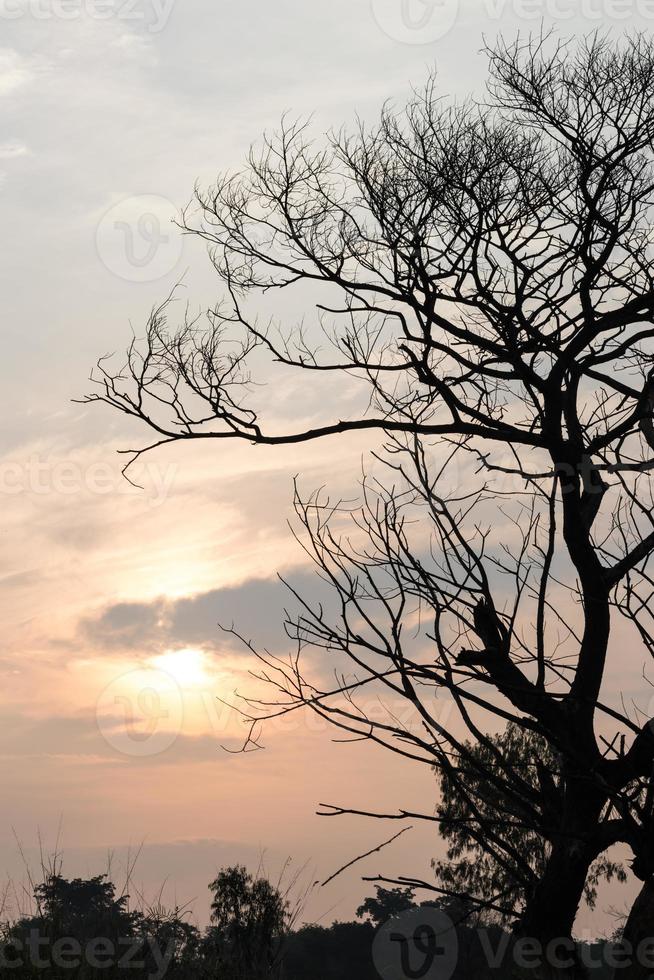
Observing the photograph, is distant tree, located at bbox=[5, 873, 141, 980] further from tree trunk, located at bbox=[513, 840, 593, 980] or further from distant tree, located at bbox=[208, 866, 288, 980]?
tree trunk, located at bbox=[513, 840, 593, 980]

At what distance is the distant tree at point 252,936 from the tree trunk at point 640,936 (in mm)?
4944

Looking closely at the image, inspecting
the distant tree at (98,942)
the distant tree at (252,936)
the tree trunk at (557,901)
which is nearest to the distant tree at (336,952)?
the distant tree at (252,936)

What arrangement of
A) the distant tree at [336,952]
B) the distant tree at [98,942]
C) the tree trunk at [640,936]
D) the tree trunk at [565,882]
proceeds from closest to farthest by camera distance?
1. the tree trunk at [640,936]
2. the tree trunk at [565,882]
3. the distant tree at [98,942]
4. the distant tree at [336,952]

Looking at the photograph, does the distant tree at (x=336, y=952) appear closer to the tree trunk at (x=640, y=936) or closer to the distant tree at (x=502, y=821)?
the distant tree at (x=502, y=821)

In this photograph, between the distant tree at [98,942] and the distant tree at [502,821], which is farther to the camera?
the distant tree at [98,942]

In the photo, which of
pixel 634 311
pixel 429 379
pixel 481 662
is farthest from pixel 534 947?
pixel 634 311

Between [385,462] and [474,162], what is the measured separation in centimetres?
221

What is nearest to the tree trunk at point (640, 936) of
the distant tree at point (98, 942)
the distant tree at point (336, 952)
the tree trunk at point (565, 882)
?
the tree trunk at point (565, 882)

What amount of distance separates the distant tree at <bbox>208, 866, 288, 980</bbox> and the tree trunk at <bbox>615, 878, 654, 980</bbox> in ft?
16.2

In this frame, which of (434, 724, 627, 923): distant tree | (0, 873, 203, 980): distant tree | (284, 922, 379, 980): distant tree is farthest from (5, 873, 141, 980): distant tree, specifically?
(284, 922, 379, 980): distant tree

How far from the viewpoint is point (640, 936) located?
15.7 feet

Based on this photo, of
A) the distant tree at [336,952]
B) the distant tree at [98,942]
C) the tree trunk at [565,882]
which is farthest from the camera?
the distant tree at [336,952]

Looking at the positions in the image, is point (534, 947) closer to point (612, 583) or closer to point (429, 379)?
point (612, 583)

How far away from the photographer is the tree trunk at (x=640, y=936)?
15.3ft
